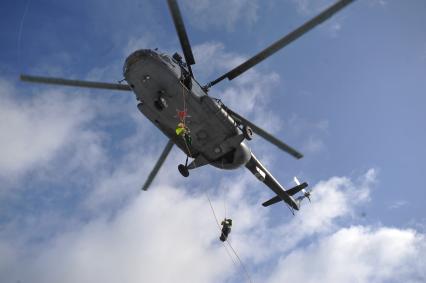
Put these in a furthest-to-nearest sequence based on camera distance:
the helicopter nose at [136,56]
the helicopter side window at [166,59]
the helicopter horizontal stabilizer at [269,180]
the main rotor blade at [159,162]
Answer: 1. the helicopter horizontal stabilizer at [269,180]
2. the main rotor blade at [159,162]
3. the helicopter side window at [166,59]
4. the helicopter nose at [136,56]

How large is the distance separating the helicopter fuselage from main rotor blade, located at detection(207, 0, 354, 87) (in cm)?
176

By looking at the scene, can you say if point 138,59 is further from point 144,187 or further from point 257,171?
point 257,171

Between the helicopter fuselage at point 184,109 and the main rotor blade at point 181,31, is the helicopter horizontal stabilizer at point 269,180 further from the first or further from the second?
the main rotor blade at point 181,31

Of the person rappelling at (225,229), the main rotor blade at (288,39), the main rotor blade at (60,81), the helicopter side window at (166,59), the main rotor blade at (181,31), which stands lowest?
the person rappelling at (225,229)

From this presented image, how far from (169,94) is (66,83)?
12.6 feet

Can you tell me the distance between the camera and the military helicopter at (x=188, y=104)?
13.4 m

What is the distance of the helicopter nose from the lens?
13.7 metres

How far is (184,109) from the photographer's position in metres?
14.9

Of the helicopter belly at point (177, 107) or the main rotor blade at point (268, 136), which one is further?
the main rotor blade at point (268, 136)

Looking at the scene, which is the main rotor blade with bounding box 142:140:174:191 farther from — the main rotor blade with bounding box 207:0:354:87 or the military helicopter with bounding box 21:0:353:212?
the main rotor blade with bounding box 207:0:354:87

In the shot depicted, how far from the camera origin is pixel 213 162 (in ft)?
58.3

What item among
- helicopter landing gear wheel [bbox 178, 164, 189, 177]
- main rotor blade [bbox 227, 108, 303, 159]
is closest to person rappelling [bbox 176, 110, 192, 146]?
main rotor blade [bbox 227, 108, 303, 159]

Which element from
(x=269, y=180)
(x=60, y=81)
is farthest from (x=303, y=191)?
(x=60, y=81)

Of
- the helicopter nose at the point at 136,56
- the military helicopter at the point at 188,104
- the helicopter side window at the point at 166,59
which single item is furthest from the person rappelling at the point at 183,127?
the helicopter nose at the point at 136,56
